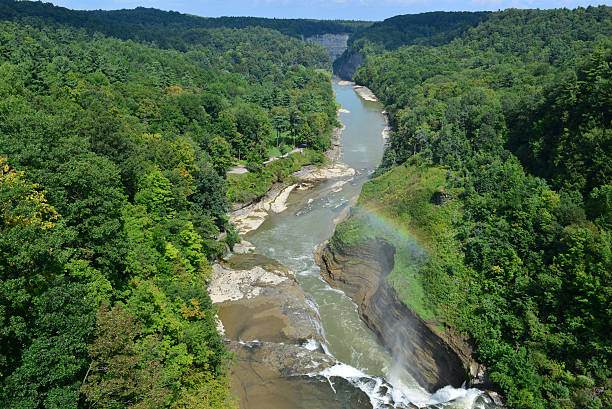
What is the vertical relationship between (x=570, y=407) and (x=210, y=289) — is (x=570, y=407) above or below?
above

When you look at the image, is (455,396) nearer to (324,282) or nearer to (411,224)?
(411,224)

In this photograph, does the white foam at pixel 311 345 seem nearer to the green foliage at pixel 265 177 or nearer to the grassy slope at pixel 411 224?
the grassy slope at pixel 411 224

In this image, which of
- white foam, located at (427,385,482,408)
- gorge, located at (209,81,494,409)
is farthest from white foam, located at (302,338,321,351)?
white foam, located at (427,385,482,408)

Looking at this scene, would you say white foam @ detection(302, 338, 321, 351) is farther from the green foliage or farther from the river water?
the green foliage

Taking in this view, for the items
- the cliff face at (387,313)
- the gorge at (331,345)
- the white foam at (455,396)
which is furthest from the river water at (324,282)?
the cliff face at (387,313)

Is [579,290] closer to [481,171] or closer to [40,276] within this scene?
[481,171]

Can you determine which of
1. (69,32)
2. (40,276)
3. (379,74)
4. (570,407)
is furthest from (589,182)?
(379,74)

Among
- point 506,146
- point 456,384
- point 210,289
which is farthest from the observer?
point 506,146
